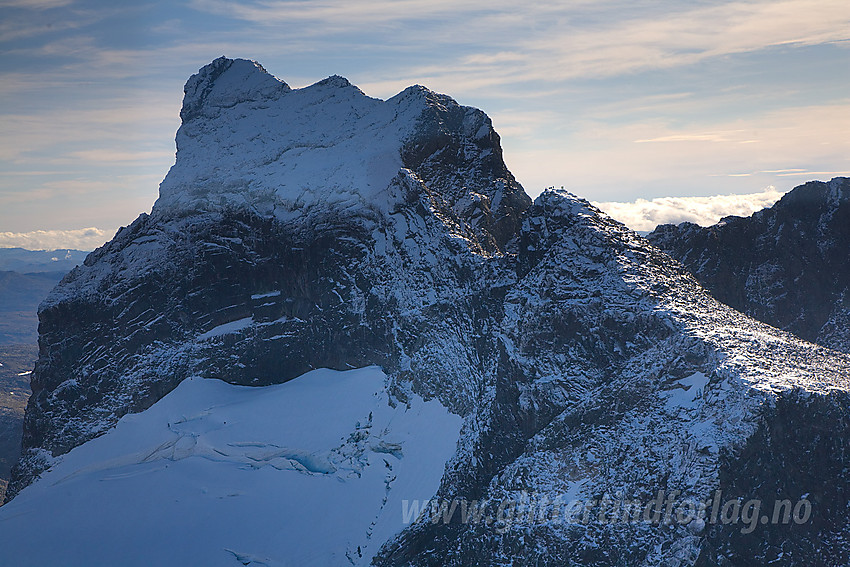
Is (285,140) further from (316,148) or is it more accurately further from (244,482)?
(244,482)

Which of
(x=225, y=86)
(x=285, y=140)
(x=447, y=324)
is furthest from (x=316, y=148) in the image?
(x=447, y=324)

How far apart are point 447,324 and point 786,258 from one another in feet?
→ 160

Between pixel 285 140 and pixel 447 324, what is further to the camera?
pixel 285 140

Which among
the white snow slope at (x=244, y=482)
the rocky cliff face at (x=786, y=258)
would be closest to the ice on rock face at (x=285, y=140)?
the white snow slope at (x=244, y=482)

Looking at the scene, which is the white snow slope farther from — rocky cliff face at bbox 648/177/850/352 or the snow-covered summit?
rocky cliff face at bbox 648/177/850/352

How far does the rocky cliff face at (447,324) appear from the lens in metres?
66.6

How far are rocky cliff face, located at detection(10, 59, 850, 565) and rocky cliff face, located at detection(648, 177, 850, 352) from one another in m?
24.3

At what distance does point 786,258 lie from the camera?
102812 mm

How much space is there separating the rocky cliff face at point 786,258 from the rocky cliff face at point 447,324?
79.6 feet

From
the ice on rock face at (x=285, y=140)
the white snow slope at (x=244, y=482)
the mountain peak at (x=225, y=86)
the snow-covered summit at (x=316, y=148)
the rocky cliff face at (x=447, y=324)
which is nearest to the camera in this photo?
the rocky cliff face at (x=447, y=324)

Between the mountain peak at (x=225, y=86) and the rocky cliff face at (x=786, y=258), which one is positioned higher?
the mountain peak at (x=225, y=86)

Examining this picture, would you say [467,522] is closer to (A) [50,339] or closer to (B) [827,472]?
(B) [827,472]

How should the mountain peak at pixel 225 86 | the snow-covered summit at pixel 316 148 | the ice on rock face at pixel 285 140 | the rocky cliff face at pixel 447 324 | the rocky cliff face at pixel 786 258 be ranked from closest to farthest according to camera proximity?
the rocky cliff face at pixel 447 324 < the rocky cliff face at pixel 786 258 < the snow-covered summit at pixel 316 148 < the ice on rock face at pixel 285 140 < the mountain peak at pixel 225 86

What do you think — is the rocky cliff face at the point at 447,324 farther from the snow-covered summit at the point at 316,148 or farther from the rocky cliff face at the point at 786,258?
the rocky cliff face at the point at 786,258
